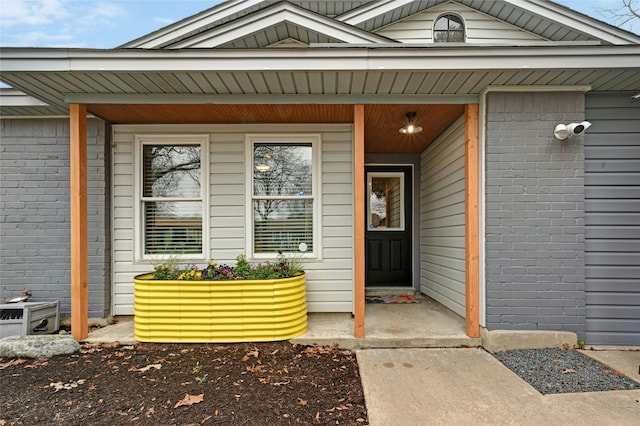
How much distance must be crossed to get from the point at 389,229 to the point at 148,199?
3663 mm

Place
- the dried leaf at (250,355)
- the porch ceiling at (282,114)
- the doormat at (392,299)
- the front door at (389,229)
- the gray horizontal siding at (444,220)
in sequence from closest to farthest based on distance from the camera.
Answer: the dried leaf at (250,355)
the porch ceiling at (282,114)
the gray horizontal siding at (444,220)
the doormat at (392,299)
the front door at (389,229)

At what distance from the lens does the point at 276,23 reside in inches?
120

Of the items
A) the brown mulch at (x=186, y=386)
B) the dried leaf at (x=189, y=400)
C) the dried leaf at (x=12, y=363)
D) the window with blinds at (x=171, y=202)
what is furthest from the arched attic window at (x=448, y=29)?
the dried leaf at (x=12, y=363)

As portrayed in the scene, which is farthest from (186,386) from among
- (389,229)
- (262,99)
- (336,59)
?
(389,229)

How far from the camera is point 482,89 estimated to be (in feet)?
10.2

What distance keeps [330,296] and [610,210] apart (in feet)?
10.1

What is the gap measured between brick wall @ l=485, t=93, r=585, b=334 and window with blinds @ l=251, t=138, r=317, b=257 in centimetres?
201

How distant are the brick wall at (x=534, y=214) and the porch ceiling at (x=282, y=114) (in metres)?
0.62

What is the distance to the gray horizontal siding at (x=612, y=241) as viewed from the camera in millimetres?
3068

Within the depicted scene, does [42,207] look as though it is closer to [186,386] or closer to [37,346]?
[37,346]

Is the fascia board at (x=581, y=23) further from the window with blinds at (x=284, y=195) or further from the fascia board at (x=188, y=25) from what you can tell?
the fascia board at (x=188, y=25)

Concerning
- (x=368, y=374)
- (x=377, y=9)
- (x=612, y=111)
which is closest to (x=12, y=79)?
(x=377, y=9)

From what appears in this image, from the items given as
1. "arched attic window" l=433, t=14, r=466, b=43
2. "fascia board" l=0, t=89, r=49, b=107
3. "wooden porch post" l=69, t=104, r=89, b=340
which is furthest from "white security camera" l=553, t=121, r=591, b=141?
"fascia board" l=0, t=89, r=49, b=107

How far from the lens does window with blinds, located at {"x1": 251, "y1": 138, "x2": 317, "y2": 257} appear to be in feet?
12.9
